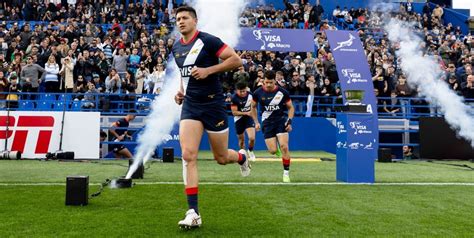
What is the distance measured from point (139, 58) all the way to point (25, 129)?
17.9ft

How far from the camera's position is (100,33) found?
74.7 feet

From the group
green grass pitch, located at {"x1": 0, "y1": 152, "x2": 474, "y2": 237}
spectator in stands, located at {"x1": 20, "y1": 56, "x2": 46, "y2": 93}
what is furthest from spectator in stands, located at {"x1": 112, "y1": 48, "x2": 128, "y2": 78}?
green grass pitch, located at {"x1": 0, "y1": 152, "x2": 474, "y2": 237}

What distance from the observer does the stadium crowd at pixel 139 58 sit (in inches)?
751

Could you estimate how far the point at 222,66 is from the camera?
6.14 metres

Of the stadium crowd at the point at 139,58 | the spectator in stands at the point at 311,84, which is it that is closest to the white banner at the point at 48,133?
the stadium crowd at the point at 139,58

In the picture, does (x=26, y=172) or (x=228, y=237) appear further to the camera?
(x=26, y=172)

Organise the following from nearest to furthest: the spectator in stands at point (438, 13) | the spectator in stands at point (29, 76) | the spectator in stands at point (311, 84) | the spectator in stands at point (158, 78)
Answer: the spectator in stands at point (29, 76) < the spectator in stands at point (158, 78) < the spectator in stands at point (311, 84) < the spectator in stands at point (438, 13)

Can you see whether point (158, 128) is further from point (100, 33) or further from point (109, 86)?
point (100, 33)

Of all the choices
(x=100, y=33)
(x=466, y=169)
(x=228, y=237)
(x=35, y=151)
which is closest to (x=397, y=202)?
(x=228, y=237)

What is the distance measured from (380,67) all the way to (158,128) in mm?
7910

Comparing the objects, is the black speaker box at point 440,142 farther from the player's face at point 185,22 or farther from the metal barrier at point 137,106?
the player's face at point 185,22

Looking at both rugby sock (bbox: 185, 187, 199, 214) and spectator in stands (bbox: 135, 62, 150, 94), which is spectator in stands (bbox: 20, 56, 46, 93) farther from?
rugby sock (bbox: 185, 187, 199, 214)

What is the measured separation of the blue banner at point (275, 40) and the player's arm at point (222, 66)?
39.1 ft

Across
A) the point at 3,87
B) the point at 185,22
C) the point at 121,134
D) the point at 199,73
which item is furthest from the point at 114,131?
the point at 199,73
